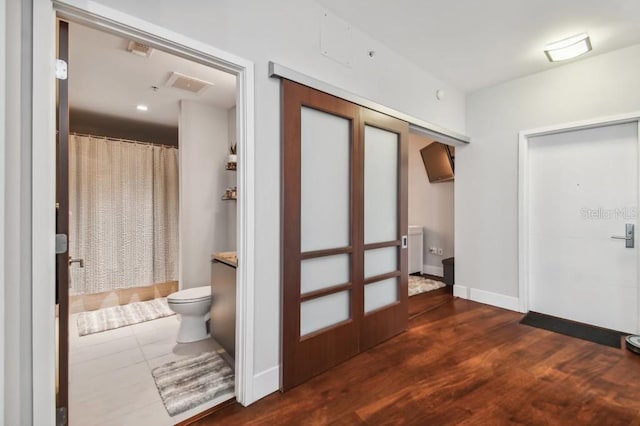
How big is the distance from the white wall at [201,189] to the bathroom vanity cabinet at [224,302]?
123 centimetres

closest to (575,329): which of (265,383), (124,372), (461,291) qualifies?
(461,291)

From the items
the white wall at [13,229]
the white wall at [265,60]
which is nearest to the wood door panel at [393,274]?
the white wall at [265,60]

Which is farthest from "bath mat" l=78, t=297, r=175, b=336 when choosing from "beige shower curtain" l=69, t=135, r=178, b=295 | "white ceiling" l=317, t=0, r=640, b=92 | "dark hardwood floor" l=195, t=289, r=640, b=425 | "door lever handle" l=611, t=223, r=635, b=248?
"door lever handle" l=611, t=223, r=635, b=248

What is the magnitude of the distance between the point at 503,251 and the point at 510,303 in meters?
0.60

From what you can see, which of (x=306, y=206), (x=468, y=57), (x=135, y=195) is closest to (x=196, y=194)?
(x=135, y=195)

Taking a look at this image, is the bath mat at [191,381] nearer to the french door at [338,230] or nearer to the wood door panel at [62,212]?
the french door at [338,230]

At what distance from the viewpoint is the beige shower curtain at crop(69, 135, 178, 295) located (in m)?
3.56

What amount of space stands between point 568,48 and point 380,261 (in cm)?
261

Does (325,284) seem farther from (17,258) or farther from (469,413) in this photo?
(17,258)

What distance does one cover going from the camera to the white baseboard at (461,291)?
3857mm

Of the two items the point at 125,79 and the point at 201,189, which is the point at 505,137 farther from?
the point at 125,79

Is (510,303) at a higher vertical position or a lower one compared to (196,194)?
lower

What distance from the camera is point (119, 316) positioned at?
338cm

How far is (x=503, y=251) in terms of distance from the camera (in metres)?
3.53
